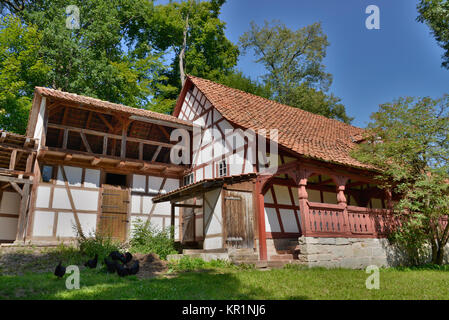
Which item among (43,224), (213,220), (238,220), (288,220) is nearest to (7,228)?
(43,224)

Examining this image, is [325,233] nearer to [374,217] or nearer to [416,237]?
[374,217]

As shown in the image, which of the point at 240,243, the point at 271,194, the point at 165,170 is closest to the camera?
the point at 240,243

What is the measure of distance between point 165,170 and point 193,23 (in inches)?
708

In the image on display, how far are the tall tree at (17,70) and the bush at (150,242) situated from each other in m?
11.7

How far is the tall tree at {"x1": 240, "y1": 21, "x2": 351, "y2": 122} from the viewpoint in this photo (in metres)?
29.1

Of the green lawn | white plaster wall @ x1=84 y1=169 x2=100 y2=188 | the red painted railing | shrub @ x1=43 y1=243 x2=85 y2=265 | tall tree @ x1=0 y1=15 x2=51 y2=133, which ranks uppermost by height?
tall tree @ x1=0 y1=15 x2=51 y2=133

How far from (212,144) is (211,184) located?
376 centimetres

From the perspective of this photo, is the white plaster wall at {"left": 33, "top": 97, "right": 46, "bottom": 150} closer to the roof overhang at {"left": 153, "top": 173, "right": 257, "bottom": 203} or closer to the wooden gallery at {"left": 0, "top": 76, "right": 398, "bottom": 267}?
the wooden gallery at {"left": 0, "top": 76, "right": 398, "bottom": 267}

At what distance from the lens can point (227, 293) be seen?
6301mm

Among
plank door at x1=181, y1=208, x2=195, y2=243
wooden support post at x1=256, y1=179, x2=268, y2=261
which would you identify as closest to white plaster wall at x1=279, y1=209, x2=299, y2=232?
wooden support post at x1=256, y1=179, x2=268, y2=261

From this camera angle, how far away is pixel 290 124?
49.6 ft

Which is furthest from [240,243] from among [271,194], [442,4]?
[442,4]

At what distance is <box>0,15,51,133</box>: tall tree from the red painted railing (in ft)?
57.8

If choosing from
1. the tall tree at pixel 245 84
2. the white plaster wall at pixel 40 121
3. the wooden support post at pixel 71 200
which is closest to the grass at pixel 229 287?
the wooden support post at pixel 71 200
